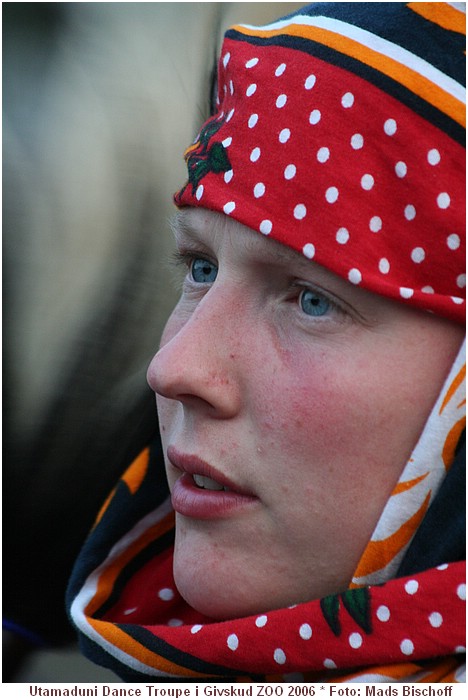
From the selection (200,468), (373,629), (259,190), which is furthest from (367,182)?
(373,629)

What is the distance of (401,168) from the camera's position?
37.4 inches

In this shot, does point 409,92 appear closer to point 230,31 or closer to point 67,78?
point 230,31

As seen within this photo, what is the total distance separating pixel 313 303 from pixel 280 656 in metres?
0.43

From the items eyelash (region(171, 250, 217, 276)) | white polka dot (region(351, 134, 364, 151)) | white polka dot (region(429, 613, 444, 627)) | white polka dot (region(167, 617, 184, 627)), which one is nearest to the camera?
white polka dot (region(429, 613, 444, 627))

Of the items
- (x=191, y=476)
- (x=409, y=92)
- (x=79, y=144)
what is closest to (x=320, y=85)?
(x=409, y=92)

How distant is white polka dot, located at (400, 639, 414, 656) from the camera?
0.88 m

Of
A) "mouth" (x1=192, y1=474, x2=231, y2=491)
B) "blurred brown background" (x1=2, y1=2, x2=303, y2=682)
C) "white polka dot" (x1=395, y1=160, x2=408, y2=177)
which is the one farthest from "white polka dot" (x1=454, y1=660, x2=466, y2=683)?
"blurred brown background" (x1=2, y1=2, x2=303, y2=682)

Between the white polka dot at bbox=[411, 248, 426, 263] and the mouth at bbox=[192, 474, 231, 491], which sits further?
the mouth at bbox=[192, 474, 231, 491]

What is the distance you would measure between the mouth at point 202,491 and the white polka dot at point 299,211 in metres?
0.33

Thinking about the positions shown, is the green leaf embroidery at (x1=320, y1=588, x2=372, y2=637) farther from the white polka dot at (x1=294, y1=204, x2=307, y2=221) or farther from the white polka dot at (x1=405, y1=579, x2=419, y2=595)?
the white polka dot at (x1=294, y1=204, x2=307, y2=221)

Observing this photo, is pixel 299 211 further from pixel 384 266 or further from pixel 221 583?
pixel 221 583

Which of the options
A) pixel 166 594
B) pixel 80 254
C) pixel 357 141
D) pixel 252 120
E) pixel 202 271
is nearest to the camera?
pixel 357 141

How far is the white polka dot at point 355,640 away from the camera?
0.90m

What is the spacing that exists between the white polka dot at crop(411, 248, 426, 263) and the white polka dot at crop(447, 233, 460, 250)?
30 mm
